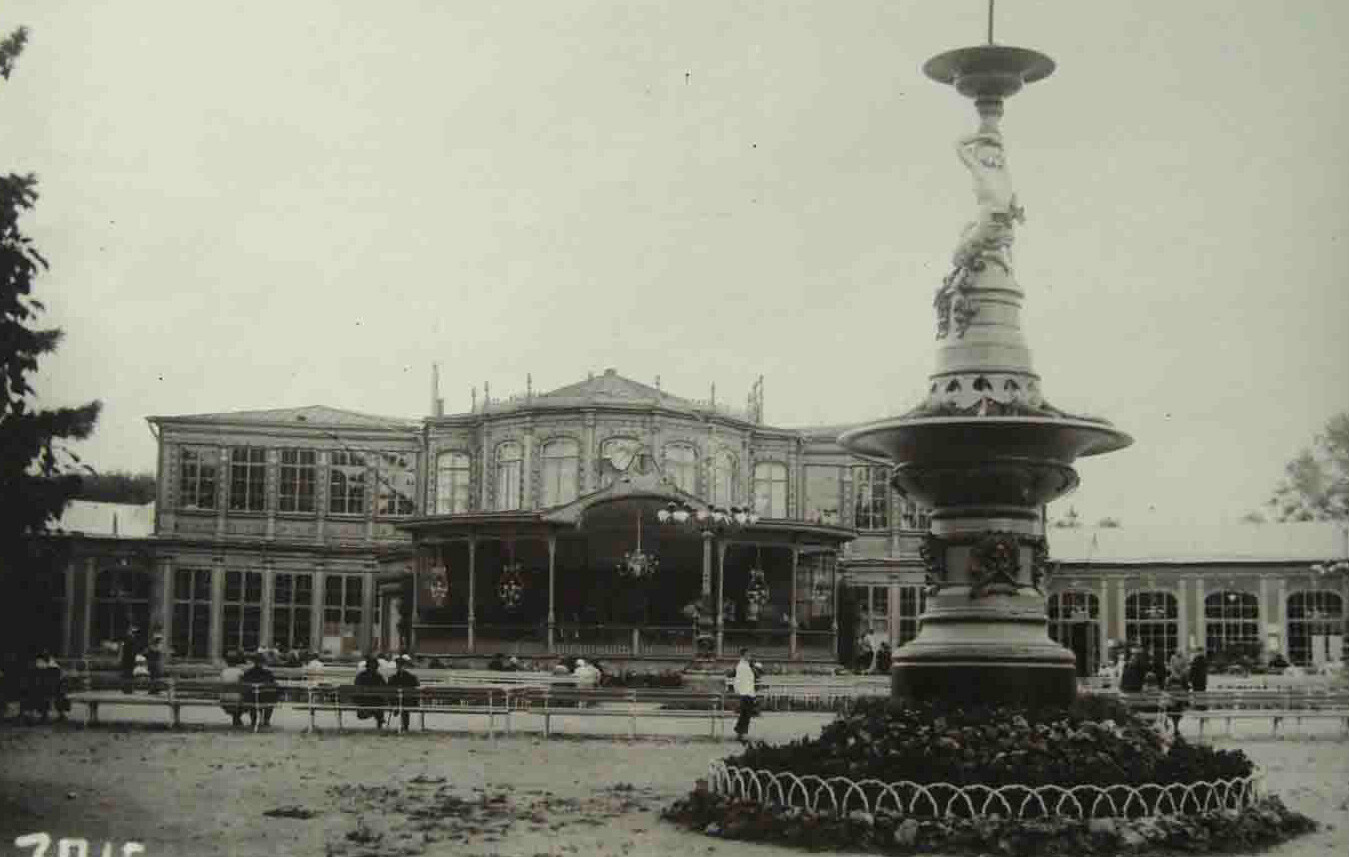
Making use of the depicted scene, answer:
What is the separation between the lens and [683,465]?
54.0m

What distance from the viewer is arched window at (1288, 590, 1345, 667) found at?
185 feet

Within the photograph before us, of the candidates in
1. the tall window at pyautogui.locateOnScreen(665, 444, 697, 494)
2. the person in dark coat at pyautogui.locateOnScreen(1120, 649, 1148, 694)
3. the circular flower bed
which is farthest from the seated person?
the tall window at pyautogui.locateOnScreen(665, 444, 697, 494)

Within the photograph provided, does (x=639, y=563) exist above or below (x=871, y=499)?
below

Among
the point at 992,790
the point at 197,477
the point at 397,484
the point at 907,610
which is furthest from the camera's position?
the point at 907,610

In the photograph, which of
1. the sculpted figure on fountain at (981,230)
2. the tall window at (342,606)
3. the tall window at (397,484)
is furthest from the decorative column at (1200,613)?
the sculpted figure on fountain at (981,230)

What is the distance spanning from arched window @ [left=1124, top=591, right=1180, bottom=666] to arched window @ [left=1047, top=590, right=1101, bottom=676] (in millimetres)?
1051

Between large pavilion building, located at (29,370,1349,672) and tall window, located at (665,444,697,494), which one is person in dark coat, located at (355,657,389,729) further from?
tall window, located at (665,444,697,494)

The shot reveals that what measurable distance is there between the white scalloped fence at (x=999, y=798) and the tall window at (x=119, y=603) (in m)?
46.1

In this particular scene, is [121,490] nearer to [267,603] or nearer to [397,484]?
[267,603]

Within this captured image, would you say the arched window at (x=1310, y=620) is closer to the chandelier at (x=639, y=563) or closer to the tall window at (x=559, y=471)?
the chandelier at (x=639, y=563)

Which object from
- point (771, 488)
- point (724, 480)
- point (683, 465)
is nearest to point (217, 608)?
point (683, 465)

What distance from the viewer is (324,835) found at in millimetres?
13156

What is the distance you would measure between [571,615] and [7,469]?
1446 inches

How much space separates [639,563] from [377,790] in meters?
25.7
